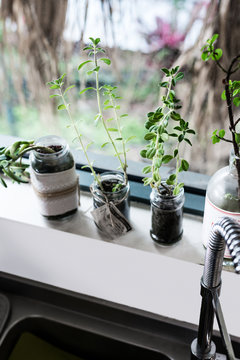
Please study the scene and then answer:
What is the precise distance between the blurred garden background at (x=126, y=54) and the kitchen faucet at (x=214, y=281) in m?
0.31

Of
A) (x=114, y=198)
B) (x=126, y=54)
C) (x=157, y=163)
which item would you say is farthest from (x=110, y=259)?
(x=126, y=54)

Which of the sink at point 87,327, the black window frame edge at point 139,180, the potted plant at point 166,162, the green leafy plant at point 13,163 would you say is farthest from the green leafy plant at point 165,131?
the sink at point 87,327

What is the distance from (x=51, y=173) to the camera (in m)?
0.81

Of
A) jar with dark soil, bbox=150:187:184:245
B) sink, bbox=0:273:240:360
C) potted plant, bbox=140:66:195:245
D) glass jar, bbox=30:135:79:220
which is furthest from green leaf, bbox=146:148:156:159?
sink, bbox=0:273:240:360

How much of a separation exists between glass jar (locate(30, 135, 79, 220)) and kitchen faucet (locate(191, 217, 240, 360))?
14.6 inches

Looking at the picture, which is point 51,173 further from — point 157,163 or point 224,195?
point 224,195

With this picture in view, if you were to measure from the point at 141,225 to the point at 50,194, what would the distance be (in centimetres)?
22

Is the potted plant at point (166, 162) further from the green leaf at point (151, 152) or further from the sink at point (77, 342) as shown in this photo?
the sink at point (77, 342)

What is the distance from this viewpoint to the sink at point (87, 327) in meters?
0.94

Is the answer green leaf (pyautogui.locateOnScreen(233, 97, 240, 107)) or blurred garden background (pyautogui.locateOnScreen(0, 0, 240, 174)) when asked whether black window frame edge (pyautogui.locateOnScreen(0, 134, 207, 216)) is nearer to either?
blurred garden background (pyautogui.locateOnScreen(0, 0, 240, 174))

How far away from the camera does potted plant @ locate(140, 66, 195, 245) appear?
0.68 meters

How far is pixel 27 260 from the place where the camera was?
1043mm

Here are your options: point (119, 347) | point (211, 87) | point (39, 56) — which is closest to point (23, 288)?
point (119, 347)

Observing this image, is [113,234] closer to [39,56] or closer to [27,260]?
[27,260]
